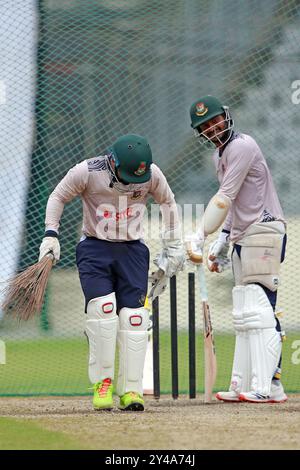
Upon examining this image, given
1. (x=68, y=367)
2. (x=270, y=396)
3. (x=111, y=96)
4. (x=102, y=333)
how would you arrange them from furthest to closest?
(x=111, y=96)
(x=68, y=367)
(x=270, y=396)
(x=102, y=333)

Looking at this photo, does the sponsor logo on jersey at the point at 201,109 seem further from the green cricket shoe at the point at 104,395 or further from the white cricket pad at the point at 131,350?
the green cricket shoe at the point at 104,395

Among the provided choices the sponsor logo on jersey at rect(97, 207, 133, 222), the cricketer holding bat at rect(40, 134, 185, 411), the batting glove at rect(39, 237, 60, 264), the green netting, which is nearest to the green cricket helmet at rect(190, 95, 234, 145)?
the cricketer holding bat at rect(40, 134, 185, 411)

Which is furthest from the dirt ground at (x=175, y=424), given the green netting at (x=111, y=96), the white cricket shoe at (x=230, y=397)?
the green netting at (x=111, y=96)

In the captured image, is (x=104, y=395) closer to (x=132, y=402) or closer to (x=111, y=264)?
(x=132, y=402)

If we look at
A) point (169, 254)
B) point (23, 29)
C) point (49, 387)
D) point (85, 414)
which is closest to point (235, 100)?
point (23, 29)

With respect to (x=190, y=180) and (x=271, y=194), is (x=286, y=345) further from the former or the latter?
(x=271, y=194)

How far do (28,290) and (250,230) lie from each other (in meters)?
1.39

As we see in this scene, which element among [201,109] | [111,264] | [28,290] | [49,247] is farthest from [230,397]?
[201,109]

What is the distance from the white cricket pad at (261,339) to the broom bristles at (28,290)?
4.11 feet

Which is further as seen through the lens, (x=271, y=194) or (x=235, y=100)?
(x=235, y=100)

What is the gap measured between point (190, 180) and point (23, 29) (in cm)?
233

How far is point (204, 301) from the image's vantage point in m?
7.58

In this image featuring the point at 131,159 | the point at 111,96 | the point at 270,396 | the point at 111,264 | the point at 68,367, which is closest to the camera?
the point at 131,159

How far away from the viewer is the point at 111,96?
430 inches
